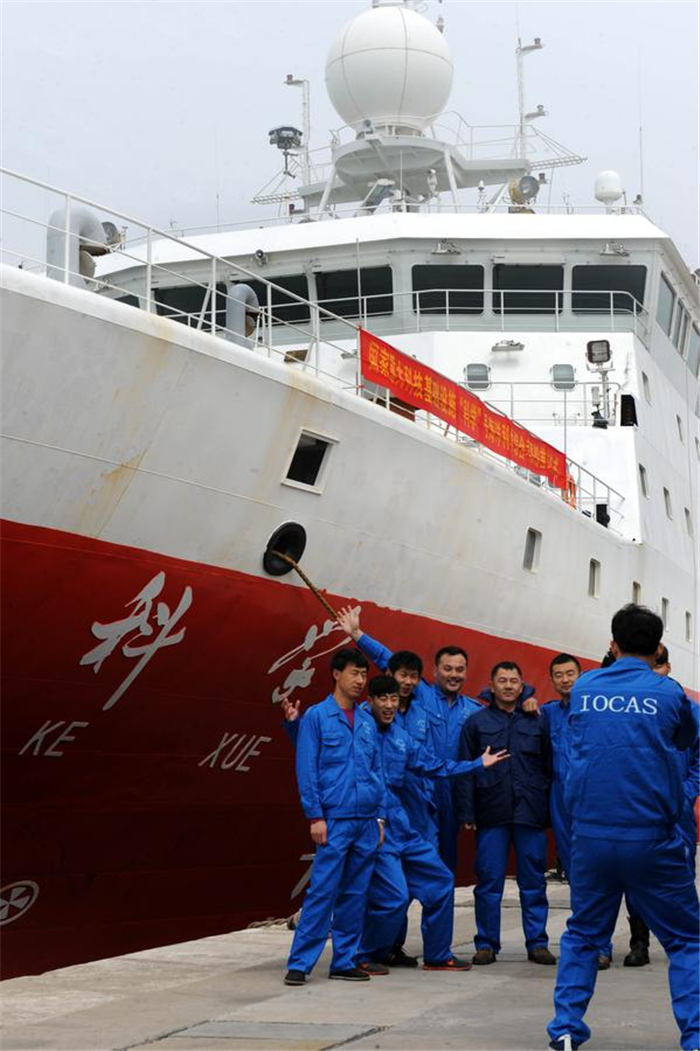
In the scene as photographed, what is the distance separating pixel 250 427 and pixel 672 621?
1012 centimetres

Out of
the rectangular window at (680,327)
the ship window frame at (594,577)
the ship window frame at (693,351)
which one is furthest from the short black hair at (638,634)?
the ship window frame at (693,351)

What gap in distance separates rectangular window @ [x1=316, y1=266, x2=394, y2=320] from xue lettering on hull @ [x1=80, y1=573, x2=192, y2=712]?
28.1 feet

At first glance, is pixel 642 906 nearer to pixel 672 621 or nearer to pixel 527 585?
pixel 527 585

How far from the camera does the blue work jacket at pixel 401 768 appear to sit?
7.58m

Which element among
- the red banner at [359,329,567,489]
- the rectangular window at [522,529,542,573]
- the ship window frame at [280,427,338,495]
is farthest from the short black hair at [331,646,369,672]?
Result: the rectangular window at [522,529,542,573]

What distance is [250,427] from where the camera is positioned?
9.31m

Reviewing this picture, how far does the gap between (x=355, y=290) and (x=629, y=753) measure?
12358mm

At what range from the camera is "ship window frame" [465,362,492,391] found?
647 inches

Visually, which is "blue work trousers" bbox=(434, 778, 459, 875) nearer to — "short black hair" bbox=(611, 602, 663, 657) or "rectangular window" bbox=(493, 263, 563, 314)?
"short black hair" bbox=(611, 602, 663, 657)

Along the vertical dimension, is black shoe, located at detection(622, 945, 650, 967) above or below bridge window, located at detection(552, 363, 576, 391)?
below

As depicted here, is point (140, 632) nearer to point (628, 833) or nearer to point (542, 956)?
point (542, 956)

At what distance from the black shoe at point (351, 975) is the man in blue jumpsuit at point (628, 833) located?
196cm

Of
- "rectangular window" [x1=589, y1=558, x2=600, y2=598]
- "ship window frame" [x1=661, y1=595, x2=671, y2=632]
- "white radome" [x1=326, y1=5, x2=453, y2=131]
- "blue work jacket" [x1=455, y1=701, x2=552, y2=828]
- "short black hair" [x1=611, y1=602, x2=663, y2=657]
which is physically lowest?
"blue work jacket" [x1=455, y1=701, x2=552, y2=828]

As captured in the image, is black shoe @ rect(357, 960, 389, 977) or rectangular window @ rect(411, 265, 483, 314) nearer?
black shoe @ rect(357, 960, 389, 977)
